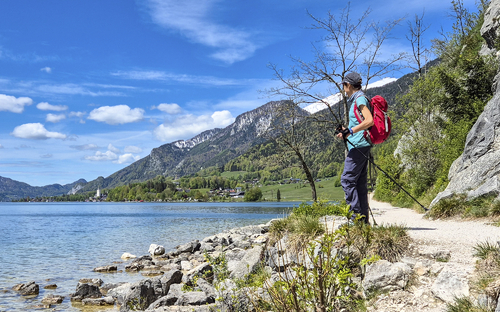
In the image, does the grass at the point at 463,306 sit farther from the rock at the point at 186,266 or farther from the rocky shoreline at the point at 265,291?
the rock at the point at 186,266

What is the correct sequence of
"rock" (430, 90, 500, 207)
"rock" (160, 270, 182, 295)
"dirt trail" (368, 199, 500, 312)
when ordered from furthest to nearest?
"rock" (160, 270, 182, 295) → "rock" (430, 90, 500, 207) → "dirt trail" (368, 199, 500, 312)

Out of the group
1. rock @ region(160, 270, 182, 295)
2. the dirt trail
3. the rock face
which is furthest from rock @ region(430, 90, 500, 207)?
rock @ region(160, 270, 182, 295)

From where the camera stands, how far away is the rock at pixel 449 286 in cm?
495

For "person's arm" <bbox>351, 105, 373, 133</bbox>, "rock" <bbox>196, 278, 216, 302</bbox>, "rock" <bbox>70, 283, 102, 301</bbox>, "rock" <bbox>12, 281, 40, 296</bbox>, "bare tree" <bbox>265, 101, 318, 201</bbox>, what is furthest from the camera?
"bare tree" <bbox>265, 101, 318, 201</bbox>

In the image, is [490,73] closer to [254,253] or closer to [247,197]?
[254,253]

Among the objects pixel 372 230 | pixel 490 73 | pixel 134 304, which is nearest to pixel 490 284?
pixel 372 230

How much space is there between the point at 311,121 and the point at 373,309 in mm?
15861

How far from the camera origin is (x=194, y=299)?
345 inches

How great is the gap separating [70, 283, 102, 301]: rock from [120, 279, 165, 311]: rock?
127 inches

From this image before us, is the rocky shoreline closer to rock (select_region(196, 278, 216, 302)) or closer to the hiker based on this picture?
rock (select_region(196, 278, 216, 302))

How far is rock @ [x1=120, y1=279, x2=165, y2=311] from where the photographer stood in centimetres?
1011

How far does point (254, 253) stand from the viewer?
9.75m

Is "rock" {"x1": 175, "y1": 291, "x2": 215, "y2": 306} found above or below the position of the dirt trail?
below

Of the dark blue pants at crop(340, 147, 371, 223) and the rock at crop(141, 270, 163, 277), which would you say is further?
the rock at crop(141, 270, 163, 277)
